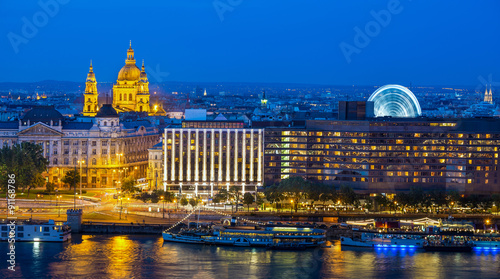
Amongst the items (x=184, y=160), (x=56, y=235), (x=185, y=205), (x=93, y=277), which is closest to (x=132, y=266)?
(x=93, y=277)

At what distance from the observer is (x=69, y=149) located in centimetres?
9206

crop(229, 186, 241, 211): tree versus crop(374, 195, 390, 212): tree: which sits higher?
crop(229, 186, 241, 211): tree

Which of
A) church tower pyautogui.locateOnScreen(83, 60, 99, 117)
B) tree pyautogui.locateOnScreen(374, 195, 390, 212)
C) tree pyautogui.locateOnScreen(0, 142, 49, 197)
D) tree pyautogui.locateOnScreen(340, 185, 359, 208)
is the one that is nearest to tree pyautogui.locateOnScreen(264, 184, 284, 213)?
tree pyautogui.locateOnScreen(340, 185, 359, 208)

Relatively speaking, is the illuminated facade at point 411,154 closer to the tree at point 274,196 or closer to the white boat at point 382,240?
the tree at point 274,196

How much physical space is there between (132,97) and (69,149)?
27.8 m

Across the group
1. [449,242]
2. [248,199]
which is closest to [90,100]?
[248,199]

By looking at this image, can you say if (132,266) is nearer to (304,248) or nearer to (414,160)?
(304,248)

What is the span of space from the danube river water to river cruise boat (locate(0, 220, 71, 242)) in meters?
0.70

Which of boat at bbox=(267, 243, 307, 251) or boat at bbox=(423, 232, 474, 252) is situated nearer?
boat at bbox=(267, 243, 307, 251)

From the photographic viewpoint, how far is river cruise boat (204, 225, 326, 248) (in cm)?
6444

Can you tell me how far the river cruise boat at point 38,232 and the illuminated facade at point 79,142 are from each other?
24.1 meters

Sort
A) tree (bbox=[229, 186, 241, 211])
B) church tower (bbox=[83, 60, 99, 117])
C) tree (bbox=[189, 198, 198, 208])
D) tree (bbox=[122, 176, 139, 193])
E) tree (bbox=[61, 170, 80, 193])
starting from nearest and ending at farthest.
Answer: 1. tree (bbox=[189, 198, 198, 208])
2. tree (bbox=[229, 186, 241, 211])
3. tree (bbox=[122, 176, 139, 193])
4. tree (bbox=[61, 170, 80, 193])
5. church tower (bbox=[83, 60, 99, 117])

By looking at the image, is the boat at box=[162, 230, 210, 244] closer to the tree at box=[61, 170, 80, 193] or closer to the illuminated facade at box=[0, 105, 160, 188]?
the tree at box=[61, 170, 80, 193]

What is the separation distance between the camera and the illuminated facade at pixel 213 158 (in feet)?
274
